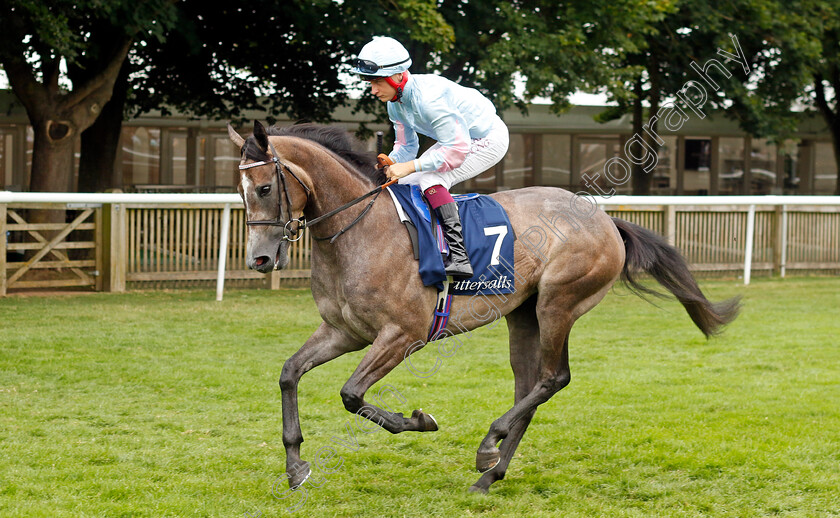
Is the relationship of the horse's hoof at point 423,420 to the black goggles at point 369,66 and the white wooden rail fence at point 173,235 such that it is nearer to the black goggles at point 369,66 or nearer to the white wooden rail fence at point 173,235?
the black goggles at point 369,66

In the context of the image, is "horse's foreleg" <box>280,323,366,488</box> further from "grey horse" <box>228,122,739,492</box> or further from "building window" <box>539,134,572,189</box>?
"building window" <box>539,134,572,189</box>

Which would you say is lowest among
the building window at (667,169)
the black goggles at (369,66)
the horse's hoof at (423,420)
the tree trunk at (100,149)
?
the horse's hoof at (423,420)

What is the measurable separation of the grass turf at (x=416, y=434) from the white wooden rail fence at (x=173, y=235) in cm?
147

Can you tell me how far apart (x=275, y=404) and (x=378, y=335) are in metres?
1.95

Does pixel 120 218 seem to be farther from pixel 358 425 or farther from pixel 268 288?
pixel 358 425

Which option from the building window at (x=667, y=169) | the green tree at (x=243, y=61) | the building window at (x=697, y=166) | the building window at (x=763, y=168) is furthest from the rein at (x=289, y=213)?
the building window at (x=763, y=168)

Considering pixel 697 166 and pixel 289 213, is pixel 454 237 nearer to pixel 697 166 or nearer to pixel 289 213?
pixel 289 213

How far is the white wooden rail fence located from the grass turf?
4.81 feet

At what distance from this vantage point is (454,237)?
4004 mm

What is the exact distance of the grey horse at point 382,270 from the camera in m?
3.59

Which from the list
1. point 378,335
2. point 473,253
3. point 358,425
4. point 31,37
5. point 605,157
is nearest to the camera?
point 378,335

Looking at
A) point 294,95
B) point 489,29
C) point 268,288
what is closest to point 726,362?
→ point 268,288

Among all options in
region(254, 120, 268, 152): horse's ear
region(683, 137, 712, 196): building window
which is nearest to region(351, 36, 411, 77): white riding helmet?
region(254, 120, 268, 152): horse's ear

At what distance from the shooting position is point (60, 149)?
11156 millimetres
